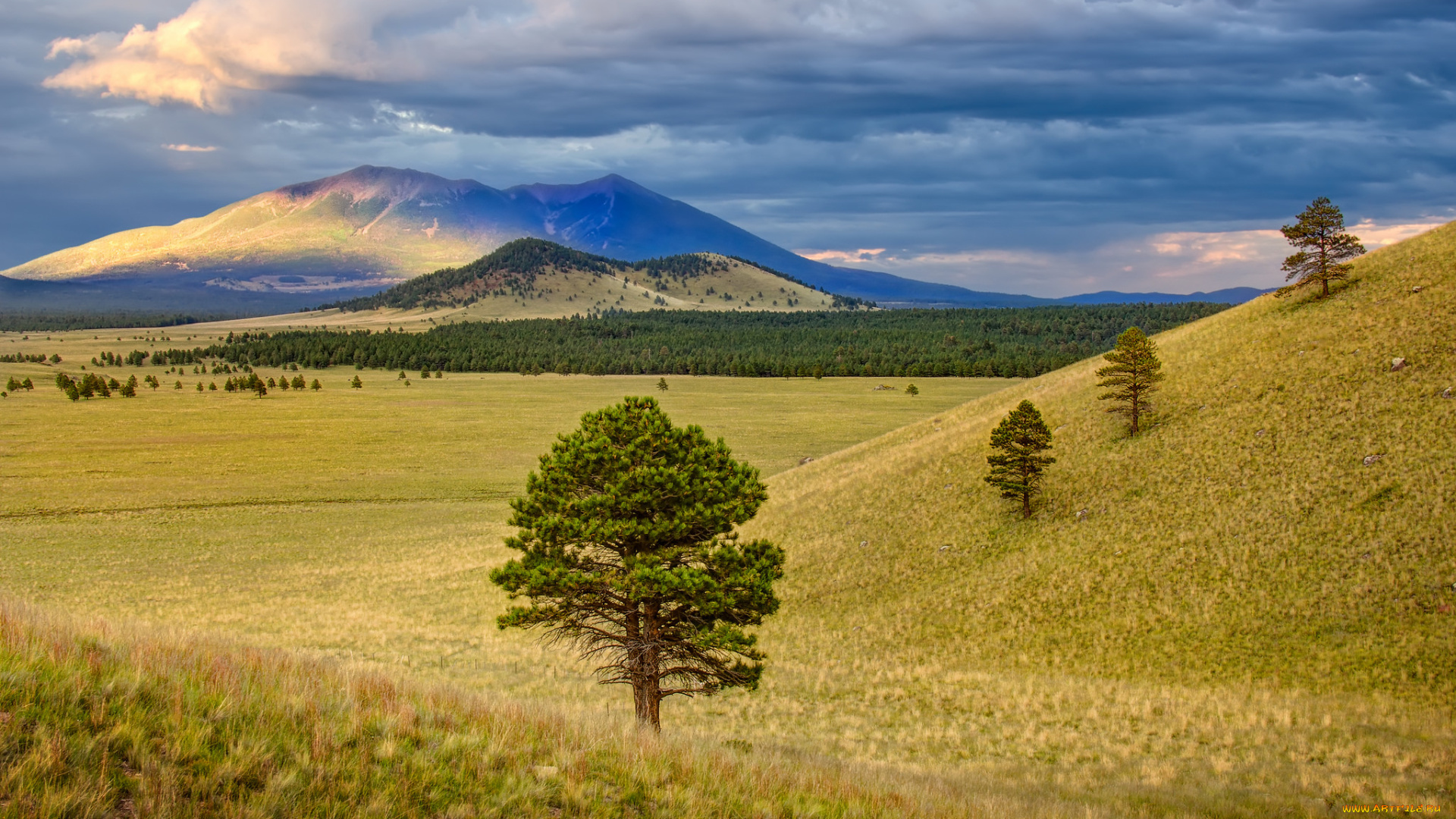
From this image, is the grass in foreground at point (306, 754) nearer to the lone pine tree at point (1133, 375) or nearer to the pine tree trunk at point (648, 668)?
the pine tree trunk at point (648, 668)

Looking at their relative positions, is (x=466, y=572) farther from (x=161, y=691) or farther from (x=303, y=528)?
(x=161, y=691)

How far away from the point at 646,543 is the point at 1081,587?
63.5 ft

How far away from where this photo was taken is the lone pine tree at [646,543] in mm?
16422

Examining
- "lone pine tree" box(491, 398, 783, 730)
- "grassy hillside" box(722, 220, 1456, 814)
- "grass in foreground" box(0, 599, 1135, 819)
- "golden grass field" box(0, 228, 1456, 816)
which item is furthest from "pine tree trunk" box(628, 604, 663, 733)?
"grass in foreground" box(0, 599, 1135, 819)

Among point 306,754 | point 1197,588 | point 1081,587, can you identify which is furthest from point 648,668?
point 1197,588

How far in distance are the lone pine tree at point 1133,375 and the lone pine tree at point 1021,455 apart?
4356 mm

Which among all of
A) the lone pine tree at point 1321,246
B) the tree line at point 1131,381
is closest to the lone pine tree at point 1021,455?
the tree line at point 1131,381

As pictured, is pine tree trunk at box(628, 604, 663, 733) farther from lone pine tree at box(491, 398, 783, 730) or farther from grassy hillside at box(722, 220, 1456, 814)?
grassy hillside at box(722, 220, 1456, 814)

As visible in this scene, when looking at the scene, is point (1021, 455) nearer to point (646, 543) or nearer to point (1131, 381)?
point (1131, 381)

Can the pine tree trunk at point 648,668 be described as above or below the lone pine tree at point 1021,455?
below

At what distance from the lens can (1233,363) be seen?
38.7 meters

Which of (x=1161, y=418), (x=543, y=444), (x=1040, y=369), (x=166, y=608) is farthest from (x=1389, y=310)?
(x=1040, y=369)

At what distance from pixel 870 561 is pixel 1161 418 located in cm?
1461

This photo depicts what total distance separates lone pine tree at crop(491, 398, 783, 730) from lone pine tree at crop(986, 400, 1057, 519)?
19273 millimetres
